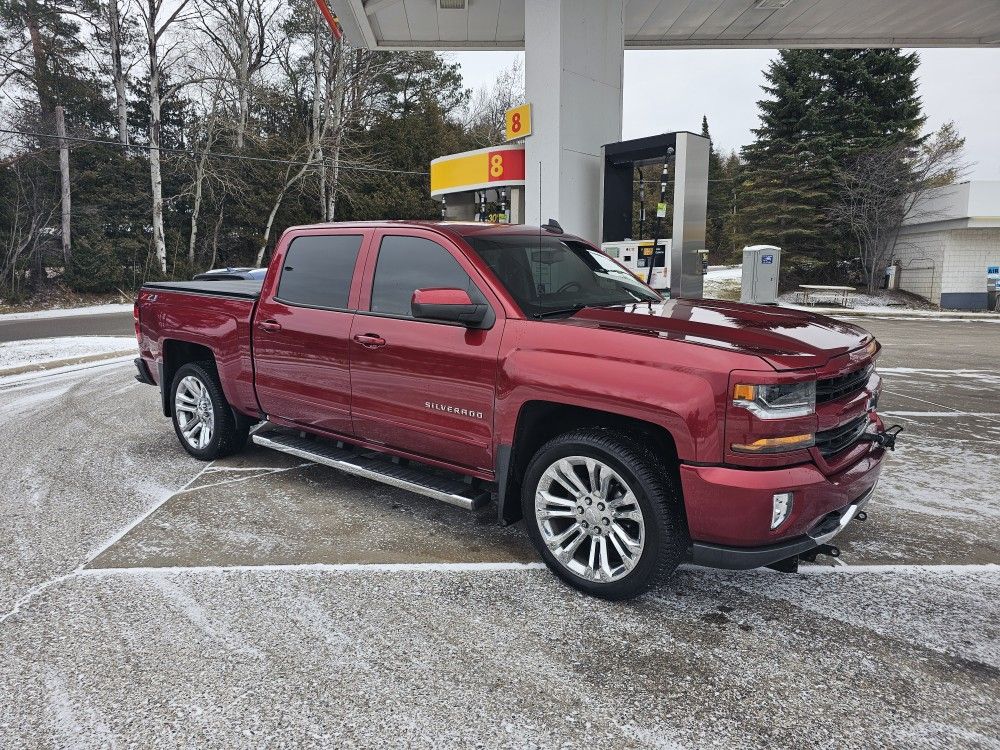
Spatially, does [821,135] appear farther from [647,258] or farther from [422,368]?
[422,368]

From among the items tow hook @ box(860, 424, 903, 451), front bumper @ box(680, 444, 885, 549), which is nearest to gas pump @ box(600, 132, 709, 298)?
tow hook @ box(860, 424, 903, 451)

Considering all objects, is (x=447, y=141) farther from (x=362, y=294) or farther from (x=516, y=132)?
(x=362, y=294)

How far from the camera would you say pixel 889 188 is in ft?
90.4

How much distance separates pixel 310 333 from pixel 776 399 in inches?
119

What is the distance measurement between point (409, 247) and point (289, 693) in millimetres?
2620

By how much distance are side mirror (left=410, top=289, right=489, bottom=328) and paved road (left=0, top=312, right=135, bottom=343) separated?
48.7 feet

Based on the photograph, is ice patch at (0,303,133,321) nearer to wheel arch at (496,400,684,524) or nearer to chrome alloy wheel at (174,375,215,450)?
chrome alloy wheel at (174,375,215,450)

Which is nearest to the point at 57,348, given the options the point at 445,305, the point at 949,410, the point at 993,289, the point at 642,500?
the point at 445,305

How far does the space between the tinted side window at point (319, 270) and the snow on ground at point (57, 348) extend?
815cm

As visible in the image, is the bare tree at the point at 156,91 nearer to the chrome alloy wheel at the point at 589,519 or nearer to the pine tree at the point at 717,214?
the chrome alloy wheel at the point at 589,519

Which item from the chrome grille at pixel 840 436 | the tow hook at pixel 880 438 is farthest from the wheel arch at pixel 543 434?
the tow hook at pixel 880 438

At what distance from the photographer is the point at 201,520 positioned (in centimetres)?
445

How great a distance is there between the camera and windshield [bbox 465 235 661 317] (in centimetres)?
395

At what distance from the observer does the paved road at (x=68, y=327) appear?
52.4 feet
